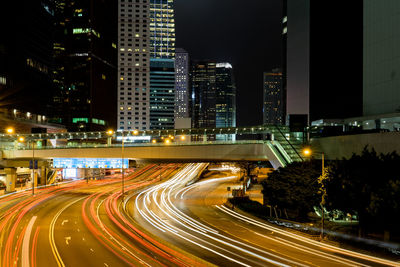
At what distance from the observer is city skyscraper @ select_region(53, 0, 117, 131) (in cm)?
17275

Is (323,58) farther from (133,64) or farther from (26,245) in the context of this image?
(133,64)

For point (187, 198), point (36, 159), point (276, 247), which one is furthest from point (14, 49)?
point (276, 247)

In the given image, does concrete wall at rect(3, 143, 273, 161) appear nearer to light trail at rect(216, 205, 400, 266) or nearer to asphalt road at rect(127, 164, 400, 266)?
asphalt road at rect(127, 164, 400, 266)

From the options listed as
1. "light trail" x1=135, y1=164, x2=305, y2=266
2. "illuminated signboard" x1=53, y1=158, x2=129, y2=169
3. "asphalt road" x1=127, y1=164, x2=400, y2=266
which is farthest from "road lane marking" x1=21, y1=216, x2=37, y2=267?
"illuminated signboard" x1=53, y1=158, x2=129, y2=169

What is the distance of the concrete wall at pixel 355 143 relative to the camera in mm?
28845

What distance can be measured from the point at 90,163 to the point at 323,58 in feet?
193

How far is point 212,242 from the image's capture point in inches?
1012

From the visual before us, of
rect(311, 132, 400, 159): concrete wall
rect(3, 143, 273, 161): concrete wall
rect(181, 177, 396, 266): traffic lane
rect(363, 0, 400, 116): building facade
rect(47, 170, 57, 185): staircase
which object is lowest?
rect(47, 170, 57, 185): staircase

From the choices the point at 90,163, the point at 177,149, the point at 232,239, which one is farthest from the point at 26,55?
the point at 232,239

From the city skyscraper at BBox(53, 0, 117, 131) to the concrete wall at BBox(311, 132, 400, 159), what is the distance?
→ 488ft

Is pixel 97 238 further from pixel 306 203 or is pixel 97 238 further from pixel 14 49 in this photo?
pixel 14 49

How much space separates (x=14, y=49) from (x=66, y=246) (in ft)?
322

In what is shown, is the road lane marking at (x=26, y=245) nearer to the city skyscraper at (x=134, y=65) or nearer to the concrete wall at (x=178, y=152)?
the concrete wall at (x=178, y=152)

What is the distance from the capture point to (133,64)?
644 feet
